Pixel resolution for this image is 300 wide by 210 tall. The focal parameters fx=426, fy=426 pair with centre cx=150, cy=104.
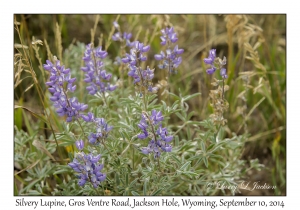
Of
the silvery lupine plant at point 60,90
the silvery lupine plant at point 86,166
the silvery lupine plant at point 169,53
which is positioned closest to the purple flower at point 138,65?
the silvery lupine plant at point 169,53

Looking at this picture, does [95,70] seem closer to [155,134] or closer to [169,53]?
[169,53]

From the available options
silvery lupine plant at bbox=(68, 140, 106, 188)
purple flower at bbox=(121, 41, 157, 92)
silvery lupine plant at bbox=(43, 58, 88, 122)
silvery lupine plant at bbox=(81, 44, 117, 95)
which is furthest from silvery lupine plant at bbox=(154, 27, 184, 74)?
silvery lupine plant at bbox=(68, 140, 106, 188)

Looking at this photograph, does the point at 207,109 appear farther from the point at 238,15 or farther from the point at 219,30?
the point at 219,30

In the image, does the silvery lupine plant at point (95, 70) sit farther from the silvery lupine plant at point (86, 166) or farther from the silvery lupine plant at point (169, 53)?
the silvery lupine plant at point (86, 166)

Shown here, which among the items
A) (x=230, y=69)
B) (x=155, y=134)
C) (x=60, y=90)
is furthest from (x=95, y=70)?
(x=230, y=69)

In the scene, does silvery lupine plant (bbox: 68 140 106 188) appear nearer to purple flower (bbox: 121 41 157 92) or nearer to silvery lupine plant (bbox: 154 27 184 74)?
purple flower (bbox: 121 41 157 92)

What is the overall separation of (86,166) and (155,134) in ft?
1.36

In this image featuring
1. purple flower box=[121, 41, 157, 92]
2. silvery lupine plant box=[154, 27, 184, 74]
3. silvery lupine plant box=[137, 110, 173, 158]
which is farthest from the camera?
silvery lupine plant box=[154, 27, 184, 74]

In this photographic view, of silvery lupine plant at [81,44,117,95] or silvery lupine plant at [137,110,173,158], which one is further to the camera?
silvery lupine plant at [81,44,117,95]

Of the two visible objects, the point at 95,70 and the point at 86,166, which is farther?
the point at 95,70

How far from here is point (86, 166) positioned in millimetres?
2320

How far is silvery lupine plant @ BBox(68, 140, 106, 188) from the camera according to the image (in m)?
2.31

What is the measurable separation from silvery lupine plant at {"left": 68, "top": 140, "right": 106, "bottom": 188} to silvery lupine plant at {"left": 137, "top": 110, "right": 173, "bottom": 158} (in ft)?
0.91

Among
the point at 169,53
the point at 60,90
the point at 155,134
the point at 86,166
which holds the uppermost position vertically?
the point at 169,53
